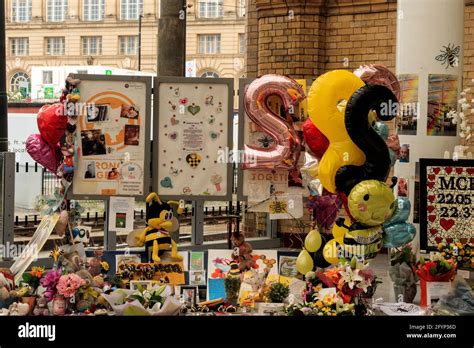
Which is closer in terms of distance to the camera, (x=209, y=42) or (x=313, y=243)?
(x=313, y=243)

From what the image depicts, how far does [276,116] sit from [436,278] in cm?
180

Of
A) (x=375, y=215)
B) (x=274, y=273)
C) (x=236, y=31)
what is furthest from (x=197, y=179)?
(x=236, y=31)

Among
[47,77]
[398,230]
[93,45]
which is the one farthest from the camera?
[93,45]

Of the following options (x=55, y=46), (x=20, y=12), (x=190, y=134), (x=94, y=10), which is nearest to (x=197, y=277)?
→ (x=190, y=134)

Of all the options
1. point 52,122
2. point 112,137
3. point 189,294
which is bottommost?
point 189,294

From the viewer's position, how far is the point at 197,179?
7988 mm

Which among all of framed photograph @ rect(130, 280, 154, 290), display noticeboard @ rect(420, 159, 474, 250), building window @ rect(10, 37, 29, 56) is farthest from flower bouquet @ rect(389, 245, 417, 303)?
building window @ rect(10, 37, 29, 56)

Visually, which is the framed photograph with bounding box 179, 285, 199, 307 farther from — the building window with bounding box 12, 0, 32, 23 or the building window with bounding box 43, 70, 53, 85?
the building window with bounding box 12, 0, 32, 23

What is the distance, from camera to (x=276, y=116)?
7.71 meters

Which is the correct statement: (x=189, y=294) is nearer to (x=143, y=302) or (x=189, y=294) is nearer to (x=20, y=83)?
(x=143, y=302)

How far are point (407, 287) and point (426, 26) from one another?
86.4 inches

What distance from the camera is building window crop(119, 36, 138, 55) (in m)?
26.9
